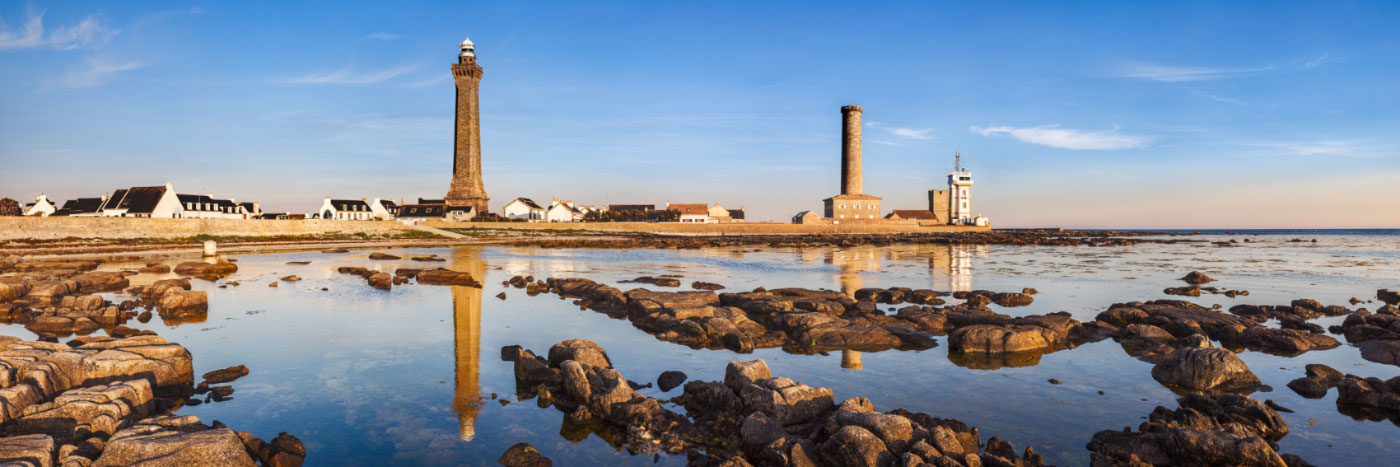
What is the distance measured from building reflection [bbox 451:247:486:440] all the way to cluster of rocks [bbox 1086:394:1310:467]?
7.13 m

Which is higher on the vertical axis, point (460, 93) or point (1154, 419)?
point (460, 93)

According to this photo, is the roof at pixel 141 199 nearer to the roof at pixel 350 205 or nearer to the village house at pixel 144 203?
the village house at pixel 144 203

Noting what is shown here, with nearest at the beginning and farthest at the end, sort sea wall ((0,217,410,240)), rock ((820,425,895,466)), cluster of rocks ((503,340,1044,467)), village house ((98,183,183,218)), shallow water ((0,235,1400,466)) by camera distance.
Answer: rock ((820,425,895,466)), cluster of rocks ((503,340,1044,467)), shallow water ((0,235,1400,466)), sea wall ((0,217,410,240)), village house ((98,183,183,218))

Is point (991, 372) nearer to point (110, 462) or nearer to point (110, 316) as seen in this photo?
point (110, 462)

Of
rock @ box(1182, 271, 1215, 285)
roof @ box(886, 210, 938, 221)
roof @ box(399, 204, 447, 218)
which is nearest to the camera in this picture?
rock @ box(1182, 271, 1215, 285)

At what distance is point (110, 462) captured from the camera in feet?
18.4

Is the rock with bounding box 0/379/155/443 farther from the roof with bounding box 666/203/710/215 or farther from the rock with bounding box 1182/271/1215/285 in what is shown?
the roof with bounding box 666/203/710/215

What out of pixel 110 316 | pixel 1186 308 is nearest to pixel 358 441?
pixel 110 316

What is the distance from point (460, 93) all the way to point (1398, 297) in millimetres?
84592

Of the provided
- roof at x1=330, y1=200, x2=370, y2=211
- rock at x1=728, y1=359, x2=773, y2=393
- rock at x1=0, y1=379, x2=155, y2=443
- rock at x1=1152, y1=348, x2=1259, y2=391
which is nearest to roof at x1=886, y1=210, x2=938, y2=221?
roof at x1=330, y1=200, x2=370, y2=211

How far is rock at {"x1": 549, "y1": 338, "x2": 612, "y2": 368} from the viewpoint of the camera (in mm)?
9859

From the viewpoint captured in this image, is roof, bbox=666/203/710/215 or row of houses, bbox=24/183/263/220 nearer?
row of houses, bbox=24/183/263/220

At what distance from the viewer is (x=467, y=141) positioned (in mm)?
83125

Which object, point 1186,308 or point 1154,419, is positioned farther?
point 1186,308
